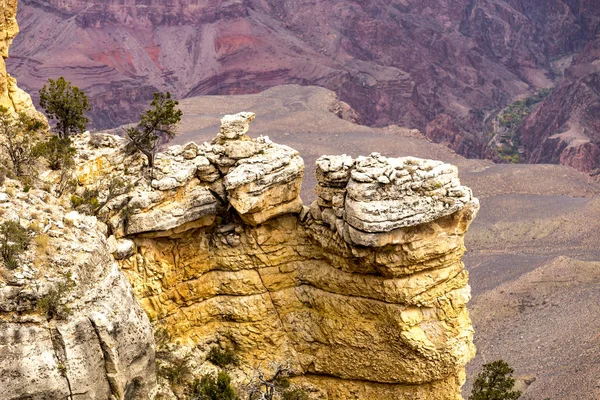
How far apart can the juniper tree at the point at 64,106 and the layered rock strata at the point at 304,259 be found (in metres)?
0.66

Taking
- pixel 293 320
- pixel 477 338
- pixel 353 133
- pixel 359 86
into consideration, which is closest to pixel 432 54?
pixel 359 86

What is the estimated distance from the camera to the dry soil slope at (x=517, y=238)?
4900 cm

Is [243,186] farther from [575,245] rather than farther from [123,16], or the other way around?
[123,16]

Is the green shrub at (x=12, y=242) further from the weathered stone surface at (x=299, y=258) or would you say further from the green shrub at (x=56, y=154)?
the green shrub at (x=56, y=154)

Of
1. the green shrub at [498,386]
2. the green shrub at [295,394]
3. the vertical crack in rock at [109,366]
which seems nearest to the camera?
the vertical crack in rock at [109,366]

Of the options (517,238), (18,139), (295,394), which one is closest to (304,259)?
(295,394)

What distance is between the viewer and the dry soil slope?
49.0m

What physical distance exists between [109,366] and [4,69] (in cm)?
1363

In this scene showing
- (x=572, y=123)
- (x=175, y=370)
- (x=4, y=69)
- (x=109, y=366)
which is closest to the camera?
(x=109, y=366)

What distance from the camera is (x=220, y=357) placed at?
28.5 meters

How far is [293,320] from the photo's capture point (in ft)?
94.9

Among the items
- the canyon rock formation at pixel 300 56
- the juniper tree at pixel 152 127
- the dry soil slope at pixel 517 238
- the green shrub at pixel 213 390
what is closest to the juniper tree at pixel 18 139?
the juniper tree at pixel 152 127

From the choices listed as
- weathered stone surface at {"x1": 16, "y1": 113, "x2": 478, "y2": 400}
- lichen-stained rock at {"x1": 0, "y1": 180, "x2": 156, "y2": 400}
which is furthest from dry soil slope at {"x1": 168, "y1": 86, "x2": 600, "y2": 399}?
lichen-stained rock at {"x1": 0, "y1": 180, "x2": 156, "y2": 400}

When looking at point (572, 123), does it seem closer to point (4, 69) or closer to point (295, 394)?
point (295, 394)
